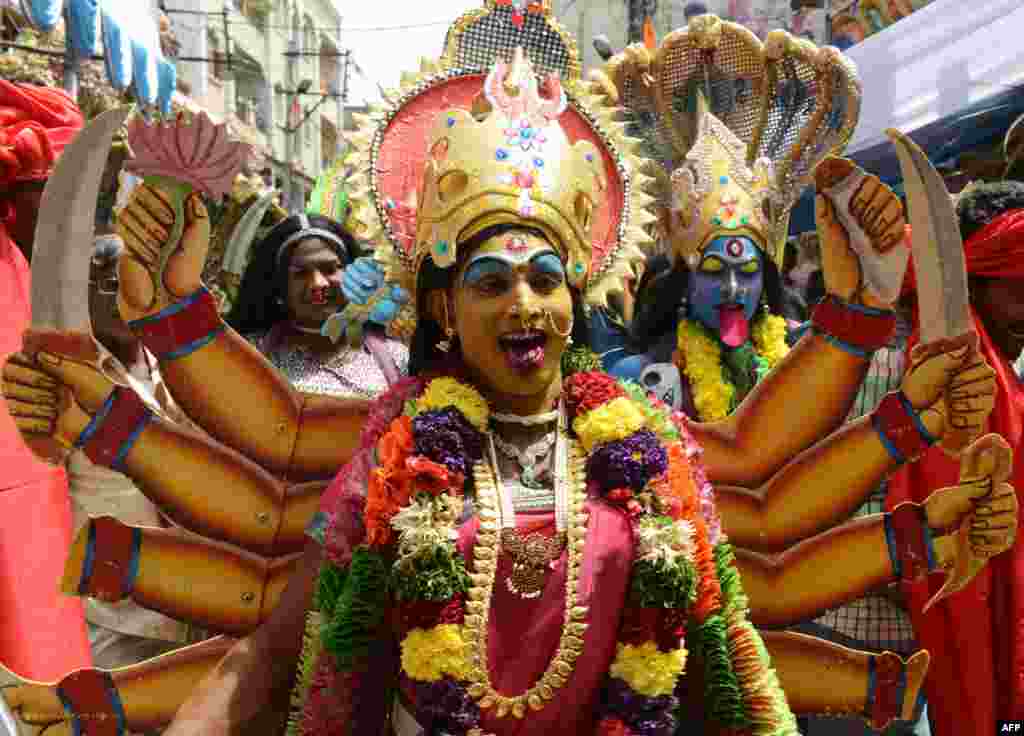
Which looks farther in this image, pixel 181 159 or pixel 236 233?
pixel 236 233

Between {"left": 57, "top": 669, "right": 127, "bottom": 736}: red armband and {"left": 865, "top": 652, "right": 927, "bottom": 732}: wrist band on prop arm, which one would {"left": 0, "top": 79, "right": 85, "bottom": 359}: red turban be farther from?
{"left": 865, "top": 652, "right": 927, "bottom": 732}: wrist band on prop arm

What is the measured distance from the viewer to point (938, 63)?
557cm

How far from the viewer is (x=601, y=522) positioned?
219 cm

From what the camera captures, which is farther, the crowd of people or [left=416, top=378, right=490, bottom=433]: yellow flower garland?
[left=416, top=378, right=490, bottom=433]: yellow flower garland

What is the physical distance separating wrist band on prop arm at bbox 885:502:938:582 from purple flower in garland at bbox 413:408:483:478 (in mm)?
995

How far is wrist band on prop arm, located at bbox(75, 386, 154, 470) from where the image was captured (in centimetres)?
234

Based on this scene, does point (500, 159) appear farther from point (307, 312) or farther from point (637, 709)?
point (307, 312)

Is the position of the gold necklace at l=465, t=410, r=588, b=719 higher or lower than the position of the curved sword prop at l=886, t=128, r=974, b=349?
lower

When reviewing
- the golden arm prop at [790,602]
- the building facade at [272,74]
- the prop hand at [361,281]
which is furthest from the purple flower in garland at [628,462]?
the building facade at [272,74]

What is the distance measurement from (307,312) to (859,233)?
2264 millimetres

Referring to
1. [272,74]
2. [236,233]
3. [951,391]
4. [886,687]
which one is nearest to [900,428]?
[951,391]

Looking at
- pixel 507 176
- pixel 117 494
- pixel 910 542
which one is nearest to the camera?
pixel 507 176

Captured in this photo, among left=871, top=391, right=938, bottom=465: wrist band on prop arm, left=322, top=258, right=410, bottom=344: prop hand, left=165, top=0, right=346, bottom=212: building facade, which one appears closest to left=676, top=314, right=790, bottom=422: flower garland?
left=322, top=258, right=410, bottom=344: prop hand

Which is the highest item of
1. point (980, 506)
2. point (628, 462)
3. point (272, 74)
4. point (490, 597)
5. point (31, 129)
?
point (272, 74)
